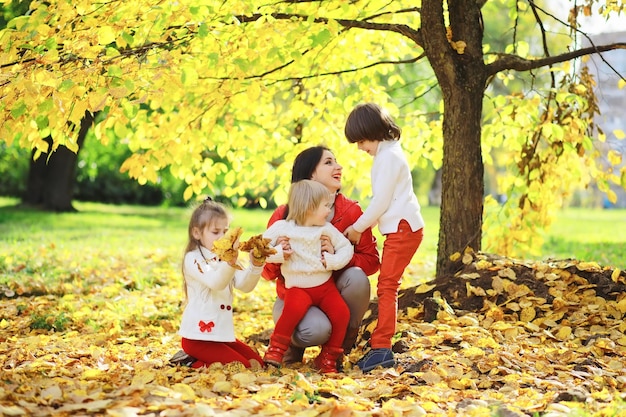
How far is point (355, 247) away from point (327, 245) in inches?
14.8

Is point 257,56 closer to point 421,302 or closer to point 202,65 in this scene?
point 202,65

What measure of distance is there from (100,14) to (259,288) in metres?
4.01

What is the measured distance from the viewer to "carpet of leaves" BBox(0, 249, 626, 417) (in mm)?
3344

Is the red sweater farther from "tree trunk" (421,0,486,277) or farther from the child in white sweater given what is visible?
"tree trunk" (421,0,486,277)

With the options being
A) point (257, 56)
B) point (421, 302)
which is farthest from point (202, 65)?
point (421, 302)

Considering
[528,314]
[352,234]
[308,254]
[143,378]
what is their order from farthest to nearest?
[528,314]
[352,234]
[308,254]
[143,378]

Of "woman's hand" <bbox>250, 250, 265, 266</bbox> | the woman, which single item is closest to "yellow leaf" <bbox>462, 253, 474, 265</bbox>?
the woman

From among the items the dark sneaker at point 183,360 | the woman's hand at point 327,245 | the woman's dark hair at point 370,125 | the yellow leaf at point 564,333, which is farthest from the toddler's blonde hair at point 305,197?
the yellow leaf at point 564,333

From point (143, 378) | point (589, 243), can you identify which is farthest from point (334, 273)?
point (589, 243)

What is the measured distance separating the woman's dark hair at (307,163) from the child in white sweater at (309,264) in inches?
8.4

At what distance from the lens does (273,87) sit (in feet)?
22.2

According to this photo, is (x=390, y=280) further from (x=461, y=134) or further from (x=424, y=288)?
(x=461, y=134)

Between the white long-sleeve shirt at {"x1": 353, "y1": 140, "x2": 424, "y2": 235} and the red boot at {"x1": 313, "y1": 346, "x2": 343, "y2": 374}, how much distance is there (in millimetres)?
690

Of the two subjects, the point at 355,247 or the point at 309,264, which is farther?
the point at 355,247
